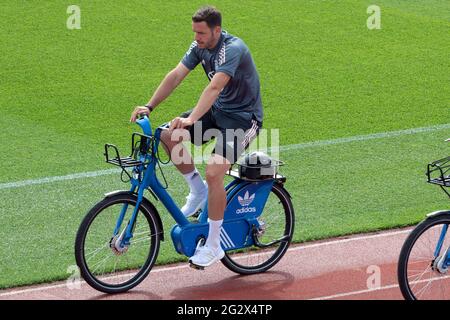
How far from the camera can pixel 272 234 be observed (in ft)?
29.4

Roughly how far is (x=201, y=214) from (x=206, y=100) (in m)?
1.02

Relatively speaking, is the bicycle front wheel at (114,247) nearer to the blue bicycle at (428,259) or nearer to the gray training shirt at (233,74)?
the gray training shirt at (233,74)

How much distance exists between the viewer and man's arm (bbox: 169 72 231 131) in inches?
310

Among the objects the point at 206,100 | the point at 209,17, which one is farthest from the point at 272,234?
the point at 209,17

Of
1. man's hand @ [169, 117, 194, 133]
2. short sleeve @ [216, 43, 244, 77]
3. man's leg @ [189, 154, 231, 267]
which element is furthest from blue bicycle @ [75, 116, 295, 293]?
short sleeve @ [216, 43, 244, 77]

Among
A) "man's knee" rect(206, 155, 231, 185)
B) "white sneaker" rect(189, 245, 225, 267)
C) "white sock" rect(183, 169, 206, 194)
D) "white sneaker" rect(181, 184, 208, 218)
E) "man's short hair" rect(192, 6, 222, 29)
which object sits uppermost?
"man's short hair" rect(192, 6, 222, 29)

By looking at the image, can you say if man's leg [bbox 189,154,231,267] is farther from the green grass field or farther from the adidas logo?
the green grass field

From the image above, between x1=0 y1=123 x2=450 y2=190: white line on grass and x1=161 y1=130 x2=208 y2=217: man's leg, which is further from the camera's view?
x1=0 y1=123 x2=450 y2=190: white line on grass

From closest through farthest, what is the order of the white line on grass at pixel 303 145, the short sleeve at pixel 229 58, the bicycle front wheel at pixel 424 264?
the bicycle front wheel at pixel 424 264
the short sleeve at pixel 229 58
the white line on grass at pixel 303 145

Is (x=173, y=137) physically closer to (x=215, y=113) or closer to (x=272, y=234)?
(x=215, y=113)

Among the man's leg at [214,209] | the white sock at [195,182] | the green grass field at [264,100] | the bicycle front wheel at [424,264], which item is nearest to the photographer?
the bicycle front wheel at [424,264]

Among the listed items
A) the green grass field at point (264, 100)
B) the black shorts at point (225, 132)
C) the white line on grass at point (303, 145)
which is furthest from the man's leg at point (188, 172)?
the white line on grass at point (303, 145)

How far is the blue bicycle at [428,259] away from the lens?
7.55 metres

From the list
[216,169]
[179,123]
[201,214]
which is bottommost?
[201,214]
